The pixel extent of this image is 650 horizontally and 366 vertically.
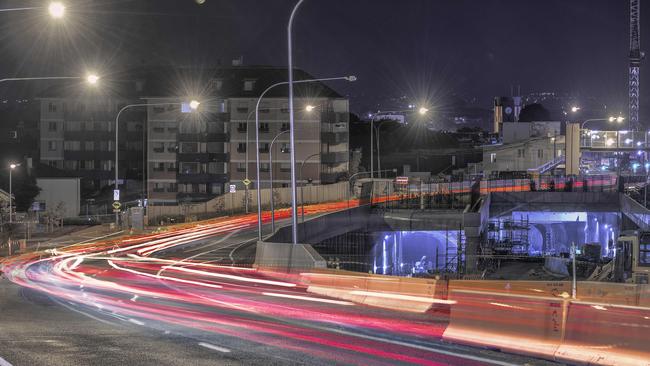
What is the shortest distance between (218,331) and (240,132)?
224ft

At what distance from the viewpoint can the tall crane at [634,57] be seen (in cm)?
10250

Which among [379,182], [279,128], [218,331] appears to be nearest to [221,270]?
[218,331]

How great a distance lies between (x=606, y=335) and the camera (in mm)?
11008

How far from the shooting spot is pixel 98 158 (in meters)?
84.6

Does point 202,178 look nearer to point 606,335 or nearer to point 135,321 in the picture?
point 135,321

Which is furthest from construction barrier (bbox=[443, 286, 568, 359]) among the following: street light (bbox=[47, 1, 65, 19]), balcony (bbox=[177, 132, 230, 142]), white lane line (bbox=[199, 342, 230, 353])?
balcony (bbox=[177, 132, 230, 142])

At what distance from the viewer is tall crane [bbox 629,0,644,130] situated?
336 feet

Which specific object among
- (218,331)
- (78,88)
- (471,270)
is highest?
(78,88)

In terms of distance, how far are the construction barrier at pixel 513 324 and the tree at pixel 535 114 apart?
110432 mm

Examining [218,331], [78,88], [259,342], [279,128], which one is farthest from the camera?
[78,88]

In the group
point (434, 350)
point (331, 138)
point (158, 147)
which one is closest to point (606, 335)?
point (434, 350)

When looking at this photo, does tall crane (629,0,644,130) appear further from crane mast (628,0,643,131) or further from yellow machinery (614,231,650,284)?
yellow machinery (614,231,650,284)

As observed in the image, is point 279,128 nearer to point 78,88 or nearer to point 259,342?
point 78,88

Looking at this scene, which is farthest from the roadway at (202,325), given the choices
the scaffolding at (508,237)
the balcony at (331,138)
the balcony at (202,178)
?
the balcony at (331,138)
